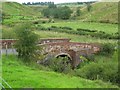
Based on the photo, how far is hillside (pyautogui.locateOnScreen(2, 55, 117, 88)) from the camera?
19.0 metres

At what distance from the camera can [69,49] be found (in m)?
36.1

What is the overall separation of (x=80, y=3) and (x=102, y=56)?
7870cm

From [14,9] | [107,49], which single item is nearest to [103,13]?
[14,9]

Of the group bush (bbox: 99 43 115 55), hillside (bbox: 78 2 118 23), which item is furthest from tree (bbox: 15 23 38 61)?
hillside (bbox: 78 2 118 23)

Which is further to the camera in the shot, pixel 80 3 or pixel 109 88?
pixel 80 3

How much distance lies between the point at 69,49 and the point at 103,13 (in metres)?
45.1

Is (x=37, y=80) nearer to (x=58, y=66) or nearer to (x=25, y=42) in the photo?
(x=25, y=42)

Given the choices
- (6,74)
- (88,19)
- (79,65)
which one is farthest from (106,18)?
(6,74)

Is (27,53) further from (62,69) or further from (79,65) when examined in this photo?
(79,65)

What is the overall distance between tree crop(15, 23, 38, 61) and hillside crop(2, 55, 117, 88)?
2.44 meters

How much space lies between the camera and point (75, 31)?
55.4 meters

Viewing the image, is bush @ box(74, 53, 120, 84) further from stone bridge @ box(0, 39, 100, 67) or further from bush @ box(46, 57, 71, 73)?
stone bridge @ box(0, 39, 100, 67)

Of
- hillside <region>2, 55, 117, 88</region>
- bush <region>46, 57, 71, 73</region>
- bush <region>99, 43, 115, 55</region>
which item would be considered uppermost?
hillside <region>2, 55, 117, 88</region>

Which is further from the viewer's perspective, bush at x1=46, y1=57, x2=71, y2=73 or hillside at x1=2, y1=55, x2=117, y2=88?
bush at x1=46, y1=57, x2=71, y2=73
